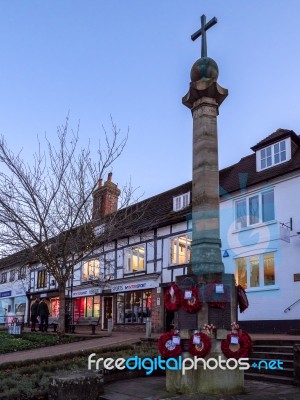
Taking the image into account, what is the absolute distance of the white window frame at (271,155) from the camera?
1898 centimetres

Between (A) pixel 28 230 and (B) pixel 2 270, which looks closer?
(A) pixel 28 230

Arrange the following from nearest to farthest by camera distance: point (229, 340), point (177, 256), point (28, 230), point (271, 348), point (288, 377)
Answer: point (229, 340) → point (288, 377) → point (271, 348) → point (28, 230) → point (177, 256)

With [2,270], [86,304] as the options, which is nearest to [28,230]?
[86,304]

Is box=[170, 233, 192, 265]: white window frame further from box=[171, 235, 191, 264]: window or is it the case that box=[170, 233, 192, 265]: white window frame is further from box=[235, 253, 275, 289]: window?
box=[235, 253, 275, 289]: window

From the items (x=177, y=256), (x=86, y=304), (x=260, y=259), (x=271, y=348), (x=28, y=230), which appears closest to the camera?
(x=271, y=348)

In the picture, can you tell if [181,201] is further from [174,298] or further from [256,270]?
[174,298]

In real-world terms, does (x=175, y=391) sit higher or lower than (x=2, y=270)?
lower

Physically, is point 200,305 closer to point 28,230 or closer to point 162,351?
point 162,351

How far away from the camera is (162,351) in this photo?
27.3ft

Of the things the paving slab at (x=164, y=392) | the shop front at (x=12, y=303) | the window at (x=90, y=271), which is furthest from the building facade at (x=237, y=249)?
the shop front at (x=12, y=303)

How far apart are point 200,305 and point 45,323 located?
17.3 metres

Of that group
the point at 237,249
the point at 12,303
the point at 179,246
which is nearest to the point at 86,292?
the point at 179,246

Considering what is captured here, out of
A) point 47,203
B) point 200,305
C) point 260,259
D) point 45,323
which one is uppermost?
point 47,203

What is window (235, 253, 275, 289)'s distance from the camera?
1813cm
